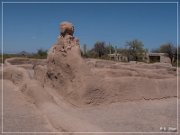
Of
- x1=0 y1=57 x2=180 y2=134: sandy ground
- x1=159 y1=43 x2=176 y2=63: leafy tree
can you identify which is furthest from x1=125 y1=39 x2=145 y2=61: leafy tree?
x1=0 y1=57 x2=180 y2=134: sandy ground

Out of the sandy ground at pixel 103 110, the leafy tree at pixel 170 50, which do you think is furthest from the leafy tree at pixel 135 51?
the sandy ground at pixel 103 110

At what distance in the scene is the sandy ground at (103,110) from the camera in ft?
23.8

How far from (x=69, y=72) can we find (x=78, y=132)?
4.46 m

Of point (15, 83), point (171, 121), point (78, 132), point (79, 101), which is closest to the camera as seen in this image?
point (78, 132)

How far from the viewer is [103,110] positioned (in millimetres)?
9328

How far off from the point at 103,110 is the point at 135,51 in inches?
1518

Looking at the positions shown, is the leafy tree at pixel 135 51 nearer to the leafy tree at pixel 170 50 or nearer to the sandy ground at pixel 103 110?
the leafy tree at pixel 170 50

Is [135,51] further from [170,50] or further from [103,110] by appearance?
[103,110]

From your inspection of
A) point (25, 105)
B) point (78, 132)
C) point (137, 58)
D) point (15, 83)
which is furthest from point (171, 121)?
point (137, 58)

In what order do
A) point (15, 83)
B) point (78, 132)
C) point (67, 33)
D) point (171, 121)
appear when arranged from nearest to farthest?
point (78, 132) → point (171, 121) → point (67, 33) → point (15, 83)

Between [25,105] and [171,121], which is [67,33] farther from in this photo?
[171,121]

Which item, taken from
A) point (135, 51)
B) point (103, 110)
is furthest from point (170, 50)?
point (103, 110)

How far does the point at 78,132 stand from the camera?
239 inches

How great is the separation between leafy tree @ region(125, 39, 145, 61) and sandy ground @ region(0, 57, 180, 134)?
34.2 metres
